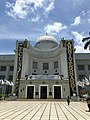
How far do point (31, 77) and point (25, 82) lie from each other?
2.32 meters

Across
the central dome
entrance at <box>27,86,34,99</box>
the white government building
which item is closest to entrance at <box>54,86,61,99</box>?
the white government building

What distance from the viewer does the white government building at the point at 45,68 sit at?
3709 centimetres

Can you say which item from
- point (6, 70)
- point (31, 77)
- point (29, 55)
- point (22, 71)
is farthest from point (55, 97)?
point (6, 70)

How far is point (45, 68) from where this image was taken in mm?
45438

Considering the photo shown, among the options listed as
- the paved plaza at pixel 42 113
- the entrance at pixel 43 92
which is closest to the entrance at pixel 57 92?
the entrance at pixel 43 92

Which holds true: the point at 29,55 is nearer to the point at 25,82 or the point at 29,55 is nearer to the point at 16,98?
the point at 25,82

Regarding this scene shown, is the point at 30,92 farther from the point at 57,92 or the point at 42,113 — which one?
the point at 42,113

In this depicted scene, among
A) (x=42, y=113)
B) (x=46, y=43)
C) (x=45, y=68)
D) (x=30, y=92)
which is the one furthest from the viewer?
(x=46, y=43)

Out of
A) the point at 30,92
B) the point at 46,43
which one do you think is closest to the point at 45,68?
the point at 46,43

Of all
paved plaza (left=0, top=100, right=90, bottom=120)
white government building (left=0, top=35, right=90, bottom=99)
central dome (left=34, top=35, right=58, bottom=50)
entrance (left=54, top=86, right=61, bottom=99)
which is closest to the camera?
paved plaza (left=0, top=100, right=90, bottom=120)

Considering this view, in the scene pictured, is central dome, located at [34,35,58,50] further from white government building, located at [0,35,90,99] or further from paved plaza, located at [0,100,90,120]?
paved plaza, located at [0,100,90,120]

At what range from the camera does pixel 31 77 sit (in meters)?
39.2

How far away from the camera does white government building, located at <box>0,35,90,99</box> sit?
122 ft

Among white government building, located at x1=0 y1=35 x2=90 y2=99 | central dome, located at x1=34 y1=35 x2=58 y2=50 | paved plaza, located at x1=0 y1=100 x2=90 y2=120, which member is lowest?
paved plaza, located at x1=0 y1=100 x2=90 y2=120
